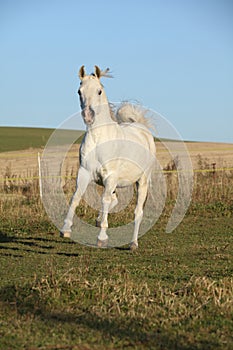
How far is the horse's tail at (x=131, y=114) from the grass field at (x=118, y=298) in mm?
2773

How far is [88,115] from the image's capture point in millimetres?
8219

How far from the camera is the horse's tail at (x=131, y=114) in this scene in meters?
11.1

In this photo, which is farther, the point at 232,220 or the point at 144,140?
the point at 232,220

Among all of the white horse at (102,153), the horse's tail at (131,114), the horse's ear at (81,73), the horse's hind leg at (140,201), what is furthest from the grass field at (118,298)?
the horse's tail at (131,114)

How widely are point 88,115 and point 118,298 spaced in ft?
11.9

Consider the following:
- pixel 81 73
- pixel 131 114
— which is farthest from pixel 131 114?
pixel 81 73

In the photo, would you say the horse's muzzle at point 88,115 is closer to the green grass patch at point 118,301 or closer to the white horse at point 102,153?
the white horse at point 102,153

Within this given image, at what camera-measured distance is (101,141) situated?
8.58 metres

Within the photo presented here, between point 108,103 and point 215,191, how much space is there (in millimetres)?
7069

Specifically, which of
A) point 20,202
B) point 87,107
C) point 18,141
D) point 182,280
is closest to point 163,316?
point 182,280

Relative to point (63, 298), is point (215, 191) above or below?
above

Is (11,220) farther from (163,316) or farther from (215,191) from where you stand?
(163,316)

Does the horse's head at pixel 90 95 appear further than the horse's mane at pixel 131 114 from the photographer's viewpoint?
No

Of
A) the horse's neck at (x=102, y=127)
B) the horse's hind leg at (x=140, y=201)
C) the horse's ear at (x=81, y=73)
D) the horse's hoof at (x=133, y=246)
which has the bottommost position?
the horse's hoof at (x=133, y=246)
